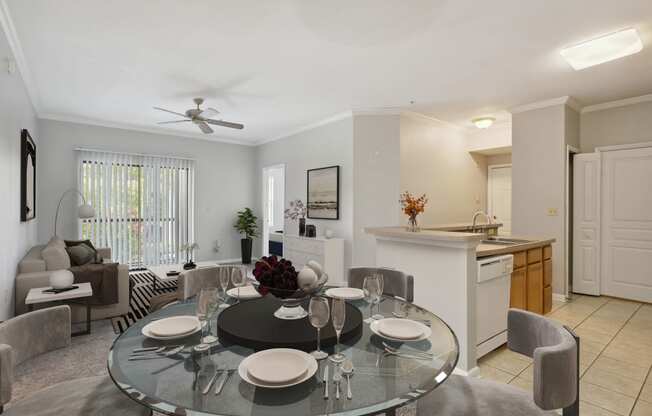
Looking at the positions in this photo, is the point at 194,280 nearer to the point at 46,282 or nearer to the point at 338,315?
the point at 338,315

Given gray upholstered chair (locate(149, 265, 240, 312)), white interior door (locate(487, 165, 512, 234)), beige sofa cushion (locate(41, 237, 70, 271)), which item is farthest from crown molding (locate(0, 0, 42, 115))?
white interior door (locate(487, 165, 512, 234))

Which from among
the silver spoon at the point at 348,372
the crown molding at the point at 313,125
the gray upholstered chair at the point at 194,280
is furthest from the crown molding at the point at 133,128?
the silver spoon at the point at 348,372

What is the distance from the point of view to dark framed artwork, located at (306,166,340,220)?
5312 millimetres

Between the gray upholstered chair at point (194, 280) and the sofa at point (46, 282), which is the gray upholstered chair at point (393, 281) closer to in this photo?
the gray upholstered chair at point (194, 280)

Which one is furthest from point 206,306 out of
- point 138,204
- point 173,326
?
point 138,204

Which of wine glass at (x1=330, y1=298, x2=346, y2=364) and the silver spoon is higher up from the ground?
wine glass at (x1=330, y1=298, x2=346, y2=364)

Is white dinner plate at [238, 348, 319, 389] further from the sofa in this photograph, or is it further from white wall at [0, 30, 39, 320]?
the sofa

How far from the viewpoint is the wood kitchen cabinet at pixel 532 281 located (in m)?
3.15

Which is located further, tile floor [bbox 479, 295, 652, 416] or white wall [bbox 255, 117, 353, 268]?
white wall [bbox 255, 117, 353, 268]

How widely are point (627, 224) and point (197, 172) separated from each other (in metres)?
7.03

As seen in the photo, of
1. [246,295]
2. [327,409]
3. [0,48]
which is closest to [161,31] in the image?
[0,48]

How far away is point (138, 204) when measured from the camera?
6.08 metres

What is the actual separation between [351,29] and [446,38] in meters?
0.84

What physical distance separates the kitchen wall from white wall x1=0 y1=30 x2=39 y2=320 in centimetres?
666
